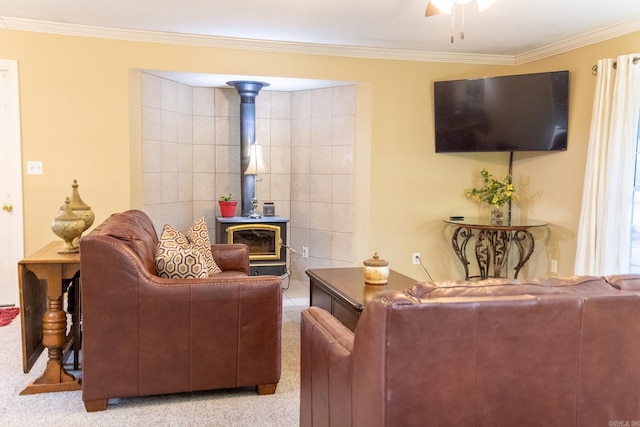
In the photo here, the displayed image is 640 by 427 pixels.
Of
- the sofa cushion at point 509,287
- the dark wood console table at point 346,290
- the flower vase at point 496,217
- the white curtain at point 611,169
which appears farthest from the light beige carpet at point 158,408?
the flower vase at point 496,217

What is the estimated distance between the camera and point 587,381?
1493 mm

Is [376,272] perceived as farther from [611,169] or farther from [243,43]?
[243,43]

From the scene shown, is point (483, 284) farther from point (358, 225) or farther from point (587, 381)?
point (358, 225)

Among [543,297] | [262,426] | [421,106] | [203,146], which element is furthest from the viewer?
[203,146]

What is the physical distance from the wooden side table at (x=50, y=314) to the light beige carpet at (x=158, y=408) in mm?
63

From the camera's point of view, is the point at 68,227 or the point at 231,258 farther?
the point at 231,258

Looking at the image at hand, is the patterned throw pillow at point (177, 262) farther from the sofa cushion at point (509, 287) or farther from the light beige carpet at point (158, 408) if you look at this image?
the sofa cushion at point (509, 287)

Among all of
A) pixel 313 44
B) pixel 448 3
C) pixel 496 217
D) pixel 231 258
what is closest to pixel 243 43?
pixel 313 44

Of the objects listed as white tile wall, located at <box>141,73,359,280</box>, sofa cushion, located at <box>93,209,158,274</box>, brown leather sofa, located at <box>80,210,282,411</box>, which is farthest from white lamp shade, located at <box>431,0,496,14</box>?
white tile wall, located at <box>141,73,359,280</box>

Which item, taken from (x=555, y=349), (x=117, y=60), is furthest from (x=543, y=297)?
(x=117, y=60)

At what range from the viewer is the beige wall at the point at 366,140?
4148mm

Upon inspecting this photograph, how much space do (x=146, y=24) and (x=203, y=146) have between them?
145cm

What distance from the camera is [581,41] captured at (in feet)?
14.0

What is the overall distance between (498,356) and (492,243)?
3.58 m
